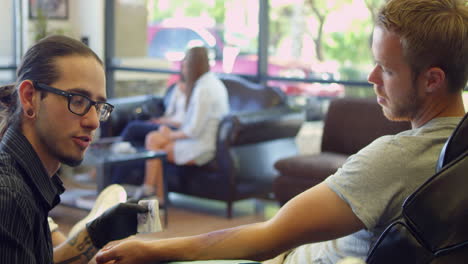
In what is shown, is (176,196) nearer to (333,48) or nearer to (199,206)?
(199,206)

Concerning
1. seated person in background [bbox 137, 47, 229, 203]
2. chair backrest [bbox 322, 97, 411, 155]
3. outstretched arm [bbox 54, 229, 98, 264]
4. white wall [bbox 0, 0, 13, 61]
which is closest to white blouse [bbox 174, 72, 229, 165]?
→ seated person in background [bbox 137, 47, 229, 203]

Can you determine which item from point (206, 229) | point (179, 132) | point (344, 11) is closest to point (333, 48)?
point (344, 11)

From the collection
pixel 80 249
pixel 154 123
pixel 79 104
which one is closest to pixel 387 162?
pixel 79 104

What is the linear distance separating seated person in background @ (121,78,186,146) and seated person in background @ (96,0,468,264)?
402cm

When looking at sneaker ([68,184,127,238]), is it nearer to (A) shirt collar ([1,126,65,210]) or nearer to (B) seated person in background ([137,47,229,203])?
(A) shirt collar ([1,126,65,210])

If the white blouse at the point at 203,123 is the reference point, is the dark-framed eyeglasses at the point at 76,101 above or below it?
above

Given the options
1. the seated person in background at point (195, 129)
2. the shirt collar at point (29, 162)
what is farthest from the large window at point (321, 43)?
the shirt collar at point (29, 162)

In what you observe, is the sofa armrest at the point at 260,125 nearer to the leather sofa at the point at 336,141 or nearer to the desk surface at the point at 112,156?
the leather sofa at the point at 336,141

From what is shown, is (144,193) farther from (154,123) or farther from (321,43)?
(321,43)

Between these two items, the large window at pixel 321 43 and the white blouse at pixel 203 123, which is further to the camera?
the large window at pixel 321 43

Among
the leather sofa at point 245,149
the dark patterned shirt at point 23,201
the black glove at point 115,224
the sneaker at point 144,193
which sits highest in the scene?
the dark patterned shirt at point 23,201

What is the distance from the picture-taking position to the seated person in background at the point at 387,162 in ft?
5.18

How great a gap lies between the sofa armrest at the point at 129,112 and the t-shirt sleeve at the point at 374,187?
4.49 metres

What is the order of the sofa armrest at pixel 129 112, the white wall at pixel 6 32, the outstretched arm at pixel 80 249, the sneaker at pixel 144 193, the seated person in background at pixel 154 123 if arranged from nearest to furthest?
the outstretched arm at pixel 80 249 < the sneaker at pixel 144 193 < the seated person in background at pixel 154 123 < the sofa armrest at pixel 129 112 < the white wall at pixel 6 32
